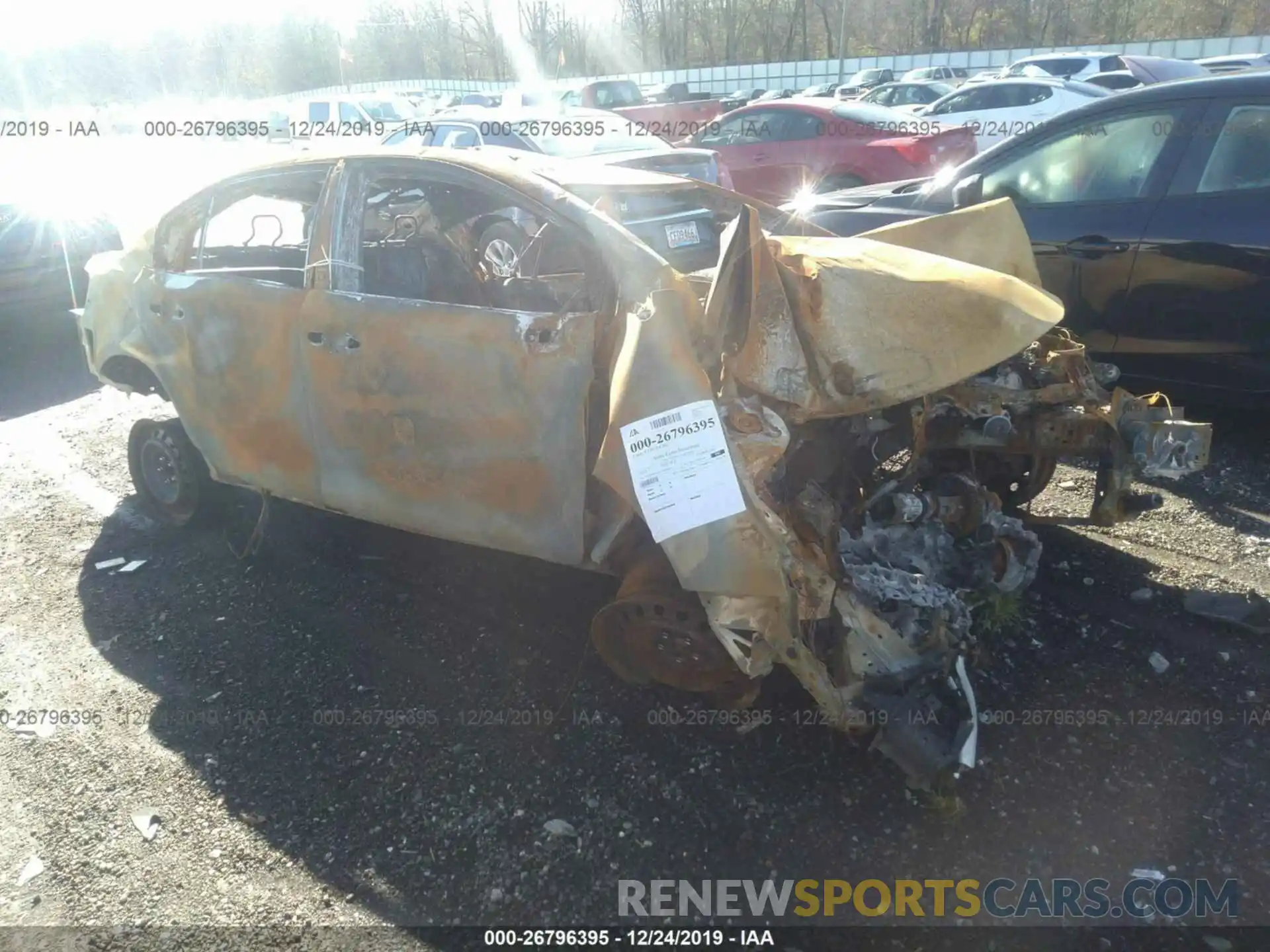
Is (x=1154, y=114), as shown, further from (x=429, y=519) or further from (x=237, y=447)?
(x=237, y=447)

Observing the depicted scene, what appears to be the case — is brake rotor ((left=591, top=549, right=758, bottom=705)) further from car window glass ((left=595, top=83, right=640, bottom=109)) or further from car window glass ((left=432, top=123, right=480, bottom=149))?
car window glass ((left=595, top=83, right=640, bottom=109))

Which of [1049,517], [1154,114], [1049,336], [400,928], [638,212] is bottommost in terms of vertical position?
[400,928]

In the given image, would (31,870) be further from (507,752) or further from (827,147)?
(827,147)

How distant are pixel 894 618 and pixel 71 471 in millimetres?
5118

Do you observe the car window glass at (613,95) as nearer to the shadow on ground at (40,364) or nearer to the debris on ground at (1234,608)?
the shadow on ground at (40,364)

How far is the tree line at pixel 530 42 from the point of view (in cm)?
4259

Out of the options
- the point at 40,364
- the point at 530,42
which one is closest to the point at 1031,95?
the point at 40,364

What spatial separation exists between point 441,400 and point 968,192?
3.32 metres

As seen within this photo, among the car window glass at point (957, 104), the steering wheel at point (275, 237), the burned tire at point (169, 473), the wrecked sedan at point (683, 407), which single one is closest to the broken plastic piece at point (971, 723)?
the wrecked sedan at point (683, 407)

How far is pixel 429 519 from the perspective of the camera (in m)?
3.47

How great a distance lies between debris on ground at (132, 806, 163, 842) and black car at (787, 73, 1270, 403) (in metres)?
4.63

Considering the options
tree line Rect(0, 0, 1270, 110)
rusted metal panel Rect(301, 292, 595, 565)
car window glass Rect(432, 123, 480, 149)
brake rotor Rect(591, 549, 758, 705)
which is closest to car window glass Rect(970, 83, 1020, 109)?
car window glass Rect(432, 123, 480, 149)

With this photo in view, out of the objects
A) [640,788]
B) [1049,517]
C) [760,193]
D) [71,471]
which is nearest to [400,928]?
[640,788]

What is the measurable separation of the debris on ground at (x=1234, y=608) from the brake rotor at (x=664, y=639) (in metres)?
1.88
